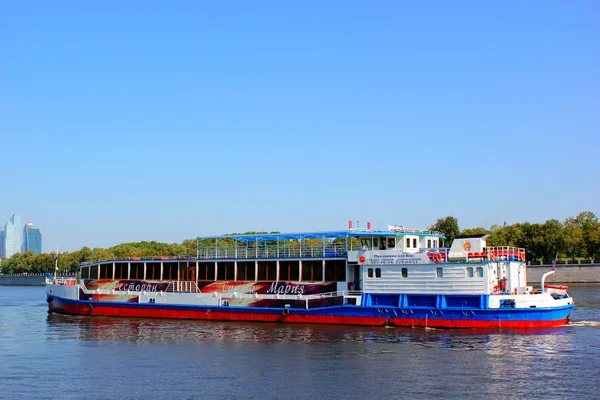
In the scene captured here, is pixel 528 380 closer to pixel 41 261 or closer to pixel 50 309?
pixel 50 309

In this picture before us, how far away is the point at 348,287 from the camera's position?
46938 mm

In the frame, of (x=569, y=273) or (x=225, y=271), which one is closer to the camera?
(x=225, y=271)

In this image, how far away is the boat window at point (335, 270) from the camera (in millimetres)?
47500

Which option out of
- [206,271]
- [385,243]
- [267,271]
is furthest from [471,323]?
[206,271]

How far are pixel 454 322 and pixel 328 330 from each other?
28.4 feet

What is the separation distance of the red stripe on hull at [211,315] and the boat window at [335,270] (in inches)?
133

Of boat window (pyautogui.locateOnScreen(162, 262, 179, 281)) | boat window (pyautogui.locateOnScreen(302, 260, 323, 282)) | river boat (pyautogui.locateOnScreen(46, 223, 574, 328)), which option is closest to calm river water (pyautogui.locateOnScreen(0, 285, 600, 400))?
river boat (pyautogui.locateOnScreen(46, 223, 574, 328))

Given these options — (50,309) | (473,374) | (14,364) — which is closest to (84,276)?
(50,309)

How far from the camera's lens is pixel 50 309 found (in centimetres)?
6166

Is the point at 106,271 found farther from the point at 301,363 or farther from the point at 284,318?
the point at 301,363

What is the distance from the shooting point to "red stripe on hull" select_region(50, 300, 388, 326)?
4477 cm

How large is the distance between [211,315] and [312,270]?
9.23m

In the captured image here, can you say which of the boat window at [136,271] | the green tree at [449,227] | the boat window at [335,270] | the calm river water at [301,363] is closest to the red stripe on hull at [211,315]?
the calm river water at [301,363]

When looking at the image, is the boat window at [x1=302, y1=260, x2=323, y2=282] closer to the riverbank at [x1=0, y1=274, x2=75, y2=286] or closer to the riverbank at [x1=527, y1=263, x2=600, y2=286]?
the riverbank at [x1=527, y1=263, x2=600, y2=286]
